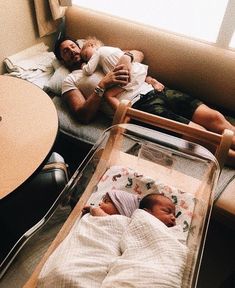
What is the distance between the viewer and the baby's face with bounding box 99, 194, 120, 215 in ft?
3.82

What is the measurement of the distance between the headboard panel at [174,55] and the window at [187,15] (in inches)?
3.4

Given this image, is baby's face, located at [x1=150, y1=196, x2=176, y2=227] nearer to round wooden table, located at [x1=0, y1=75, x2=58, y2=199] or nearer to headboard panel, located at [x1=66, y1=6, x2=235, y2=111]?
round wooden table, located at [x1=0, y1=75, x2=58, y2=199]

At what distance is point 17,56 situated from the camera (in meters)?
2.23

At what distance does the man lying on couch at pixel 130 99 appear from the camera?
69.4 inches

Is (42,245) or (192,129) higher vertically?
(192,129)

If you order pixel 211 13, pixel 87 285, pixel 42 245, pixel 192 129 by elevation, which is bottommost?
pixel 42 245

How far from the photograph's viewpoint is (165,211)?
1.18 m

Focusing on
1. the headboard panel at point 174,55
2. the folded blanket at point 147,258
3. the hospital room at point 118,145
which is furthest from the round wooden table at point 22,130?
the headboard panel at point 174,55

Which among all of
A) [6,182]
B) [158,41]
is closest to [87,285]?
[6,182]

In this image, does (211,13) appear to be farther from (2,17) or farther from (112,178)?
(2,17)

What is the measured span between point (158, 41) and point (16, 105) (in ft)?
3.63

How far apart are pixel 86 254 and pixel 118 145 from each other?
25.2 inches

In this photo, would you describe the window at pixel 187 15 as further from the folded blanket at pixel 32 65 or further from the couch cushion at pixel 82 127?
the couch cushion at pixel 82 127

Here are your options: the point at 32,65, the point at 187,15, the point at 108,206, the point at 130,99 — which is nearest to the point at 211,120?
the point at 130,99
